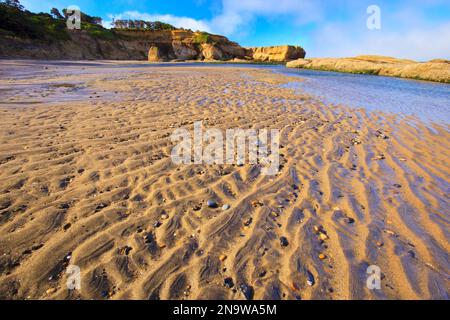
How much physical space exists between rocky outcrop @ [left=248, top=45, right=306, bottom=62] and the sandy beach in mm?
71955

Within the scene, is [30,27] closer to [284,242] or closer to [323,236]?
[284,242]

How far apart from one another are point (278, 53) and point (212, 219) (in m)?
77.1

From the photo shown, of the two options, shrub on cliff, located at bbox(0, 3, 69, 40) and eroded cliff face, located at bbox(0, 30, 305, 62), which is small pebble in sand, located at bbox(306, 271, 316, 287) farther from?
shrub on cliff, located at bbox(0, 3, 69, 40)

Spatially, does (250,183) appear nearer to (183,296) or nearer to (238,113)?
(183,296)

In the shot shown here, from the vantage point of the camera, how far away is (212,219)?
279cm

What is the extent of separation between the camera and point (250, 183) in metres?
3.60

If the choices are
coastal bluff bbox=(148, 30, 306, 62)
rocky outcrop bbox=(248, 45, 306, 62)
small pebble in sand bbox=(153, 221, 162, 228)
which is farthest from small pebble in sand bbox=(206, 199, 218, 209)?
rocky outcrop bbox=(248, 45, 306, 62)

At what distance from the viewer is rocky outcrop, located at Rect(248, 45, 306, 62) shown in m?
69.6

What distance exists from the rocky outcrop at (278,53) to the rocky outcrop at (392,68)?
28167mm

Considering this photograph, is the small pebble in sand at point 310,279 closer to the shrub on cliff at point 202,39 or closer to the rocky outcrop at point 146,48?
the rocky outcrop at point 146,48

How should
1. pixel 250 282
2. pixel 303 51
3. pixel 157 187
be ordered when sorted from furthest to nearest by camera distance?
pixel 303 51 < pixel 157 187 < pixel 250 282

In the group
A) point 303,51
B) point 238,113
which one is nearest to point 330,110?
point 238,113

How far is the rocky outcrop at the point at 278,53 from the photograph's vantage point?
69625 mm
